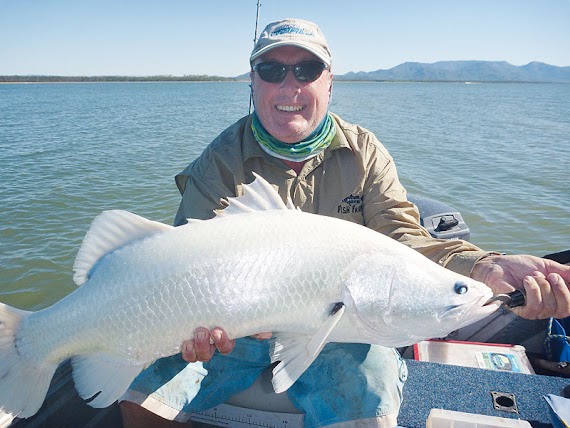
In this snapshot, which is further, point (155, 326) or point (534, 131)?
point (534, 131)

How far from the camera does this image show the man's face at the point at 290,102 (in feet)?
Result: 12.0

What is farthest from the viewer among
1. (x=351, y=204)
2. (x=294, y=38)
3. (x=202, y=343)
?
(x=351, y=204)

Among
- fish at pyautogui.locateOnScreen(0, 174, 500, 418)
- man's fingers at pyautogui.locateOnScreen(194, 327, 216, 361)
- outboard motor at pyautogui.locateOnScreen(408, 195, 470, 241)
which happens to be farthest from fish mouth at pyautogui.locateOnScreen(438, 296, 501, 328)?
outboard motor at pyautogui.locateOnScreen(408, 195, 470, 241)

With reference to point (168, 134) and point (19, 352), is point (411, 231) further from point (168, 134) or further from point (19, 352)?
point (168, 134)

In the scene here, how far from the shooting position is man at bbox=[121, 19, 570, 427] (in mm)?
2885

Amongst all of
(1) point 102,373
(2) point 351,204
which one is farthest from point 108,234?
(2) point 351,204

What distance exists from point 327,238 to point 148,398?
1.69 meters

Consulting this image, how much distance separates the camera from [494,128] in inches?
1061

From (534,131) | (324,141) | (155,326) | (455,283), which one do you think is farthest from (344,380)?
(534,131)

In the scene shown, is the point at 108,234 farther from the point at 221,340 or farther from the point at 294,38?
the point at 294,38

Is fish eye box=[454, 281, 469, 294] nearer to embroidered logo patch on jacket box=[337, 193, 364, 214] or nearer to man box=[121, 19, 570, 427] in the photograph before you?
man box=[121, 19, 570, 427]

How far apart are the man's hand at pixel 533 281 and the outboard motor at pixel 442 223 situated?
2607mm

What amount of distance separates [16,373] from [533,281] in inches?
119

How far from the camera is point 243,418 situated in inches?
128
